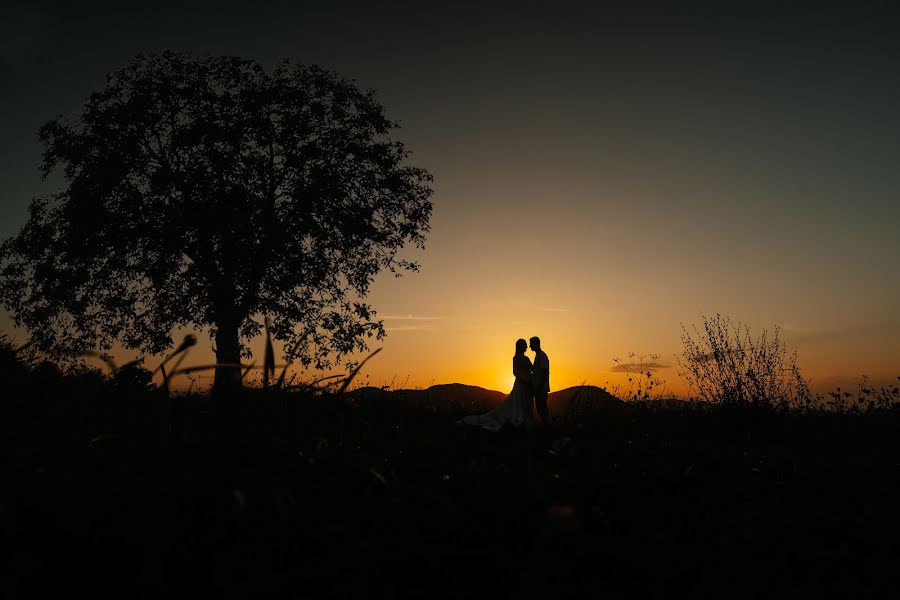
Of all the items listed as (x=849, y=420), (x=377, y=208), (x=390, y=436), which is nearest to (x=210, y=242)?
(x=377, y=208)

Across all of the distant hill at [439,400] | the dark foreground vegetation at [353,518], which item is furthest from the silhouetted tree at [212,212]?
the dark foreground vegetation at [353,518]

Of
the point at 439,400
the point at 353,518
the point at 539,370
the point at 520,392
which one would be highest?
the point at 539,370

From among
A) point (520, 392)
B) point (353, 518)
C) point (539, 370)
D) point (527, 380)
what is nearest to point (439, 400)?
point (520, 392)

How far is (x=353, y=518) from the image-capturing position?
2021 millimetres

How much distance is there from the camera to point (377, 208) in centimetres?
2067

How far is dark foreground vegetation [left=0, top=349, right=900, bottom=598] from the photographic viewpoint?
161 cm

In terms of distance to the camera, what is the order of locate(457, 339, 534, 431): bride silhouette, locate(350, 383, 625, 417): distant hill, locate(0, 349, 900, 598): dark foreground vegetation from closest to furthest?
locate(0, 349, 900, 598): dark foreground vegetation, locate(350, 383, 625, 417): distant hill, locate(457, 339, 534, 431): bride silhouette

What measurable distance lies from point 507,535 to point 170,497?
3.74 feet

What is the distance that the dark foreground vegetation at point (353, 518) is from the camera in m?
1.61

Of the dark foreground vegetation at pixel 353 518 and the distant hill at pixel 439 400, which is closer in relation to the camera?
the dark foreground vegetation at pixel 353 518

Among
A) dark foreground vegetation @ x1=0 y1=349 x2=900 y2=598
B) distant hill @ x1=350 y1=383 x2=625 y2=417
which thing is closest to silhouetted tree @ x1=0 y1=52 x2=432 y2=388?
distant hill @ x1=350 y1=383 x2=625 y2=417

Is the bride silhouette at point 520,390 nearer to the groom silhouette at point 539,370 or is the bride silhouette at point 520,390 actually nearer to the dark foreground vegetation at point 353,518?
the groom silhouette at point 539,370

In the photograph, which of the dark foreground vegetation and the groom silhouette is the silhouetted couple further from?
the dark foreground vegetation

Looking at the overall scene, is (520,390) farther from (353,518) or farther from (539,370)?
(353,518)
